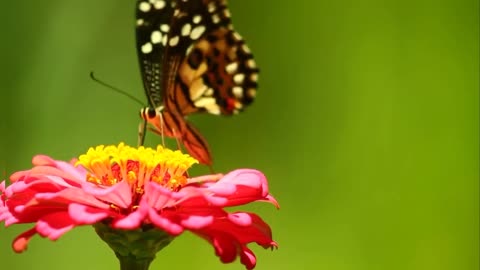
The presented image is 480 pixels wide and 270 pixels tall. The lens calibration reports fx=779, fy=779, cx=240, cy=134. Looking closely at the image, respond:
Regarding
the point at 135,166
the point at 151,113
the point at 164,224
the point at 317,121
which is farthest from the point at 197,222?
the point at 317,121

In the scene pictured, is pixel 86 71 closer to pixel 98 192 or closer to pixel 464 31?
pixel 464 31

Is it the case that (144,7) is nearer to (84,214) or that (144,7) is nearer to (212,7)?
(212,7)

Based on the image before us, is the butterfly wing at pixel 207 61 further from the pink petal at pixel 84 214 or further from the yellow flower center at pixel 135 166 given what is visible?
the pink petal at pixel 84 214

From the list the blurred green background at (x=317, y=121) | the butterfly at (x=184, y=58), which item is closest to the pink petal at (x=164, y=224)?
the butterfly at (x=184, y=58)

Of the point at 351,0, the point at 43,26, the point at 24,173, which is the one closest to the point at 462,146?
the point at 351,0

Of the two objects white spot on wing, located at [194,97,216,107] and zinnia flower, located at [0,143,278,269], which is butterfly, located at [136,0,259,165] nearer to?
white spot on wing, located at [194,97,216,107]

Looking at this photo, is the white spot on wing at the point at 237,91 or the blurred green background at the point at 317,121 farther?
the blurred green background at the point at 317,121
